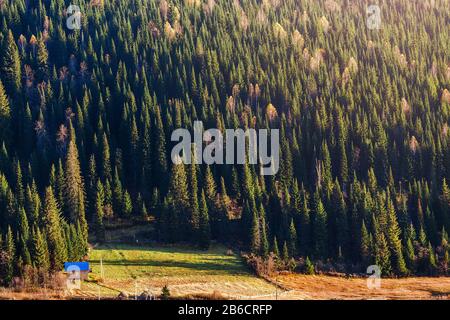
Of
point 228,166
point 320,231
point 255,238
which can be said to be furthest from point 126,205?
point 320,231

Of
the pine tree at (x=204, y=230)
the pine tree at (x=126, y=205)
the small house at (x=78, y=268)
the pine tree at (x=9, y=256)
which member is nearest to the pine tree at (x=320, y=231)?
the pine tree at (x=204, y=230)

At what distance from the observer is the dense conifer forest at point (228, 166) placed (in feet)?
412

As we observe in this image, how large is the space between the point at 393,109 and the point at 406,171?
27.3 metres

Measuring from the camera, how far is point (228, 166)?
156 metres

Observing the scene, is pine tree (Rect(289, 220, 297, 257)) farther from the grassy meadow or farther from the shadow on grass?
the shadow on grass

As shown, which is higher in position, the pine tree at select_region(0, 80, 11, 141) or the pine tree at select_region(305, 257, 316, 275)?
the pine tree at select_region(0, 80, 11, 141)

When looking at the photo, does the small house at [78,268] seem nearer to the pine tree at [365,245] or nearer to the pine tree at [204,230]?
the pine tree at [204,230]

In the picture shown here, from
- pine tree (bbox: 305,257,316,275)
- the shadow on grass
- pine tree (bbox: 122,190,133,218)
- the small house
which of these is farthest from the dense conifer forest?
the shadow on grass

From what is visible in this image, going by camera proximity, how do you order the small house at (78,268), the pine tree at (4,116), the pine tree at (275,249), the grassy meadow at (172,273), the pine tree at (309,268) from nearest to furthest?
the grassy meadow at (172,273)
the small house at (78,268)
the pine tree at (309,268)
the pine tree at (275,249)
the pine tree at (4,116)

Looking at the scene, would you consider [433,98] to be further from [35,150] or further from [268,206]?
[35,150]

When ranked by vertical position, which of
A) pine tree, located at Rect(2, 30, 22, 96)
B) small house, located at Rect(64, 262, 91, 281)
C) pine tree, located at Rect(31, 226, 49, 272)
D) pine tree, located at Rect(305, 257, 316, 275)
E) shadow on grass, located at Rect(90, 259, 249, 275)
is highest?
pine tree, located at Rect(2, 30, 22, 96)

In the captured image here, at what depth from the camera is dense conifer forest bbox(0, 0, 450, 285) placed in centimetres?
12569

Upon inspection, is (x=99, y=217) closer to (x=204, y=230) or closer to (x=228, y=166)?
(x=204, y=230)
